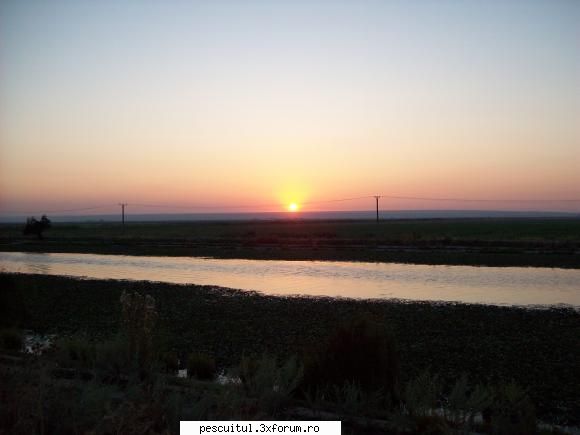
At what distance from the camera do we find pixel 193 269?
3234 cm

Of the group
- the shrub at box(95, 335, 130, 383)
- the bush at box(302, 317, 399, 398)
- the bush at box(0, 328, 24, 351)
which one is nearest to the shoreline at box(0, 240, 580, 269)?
the bush at box(302, 317, 399, 398)

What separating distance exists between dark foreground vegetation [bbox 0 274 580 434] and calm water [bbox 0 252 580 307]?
3.33 meters

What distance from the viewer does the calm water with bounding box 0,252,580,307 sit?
21.0 metres

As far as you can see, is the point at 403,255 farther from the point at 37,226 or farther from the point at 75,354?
the point at 37,226

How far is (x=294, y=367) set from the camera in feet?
26.5

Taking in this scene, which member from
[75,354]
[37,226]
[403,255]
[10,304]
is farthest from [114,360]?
[37,226]

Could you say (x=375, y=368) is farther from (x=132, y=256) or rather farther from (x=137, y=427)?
(x=132, y=256)

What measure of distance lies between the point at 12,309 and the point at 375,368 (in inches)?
469

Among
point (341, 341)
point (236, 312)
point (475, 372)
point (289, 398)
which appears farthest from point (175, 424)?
point (236, 312)

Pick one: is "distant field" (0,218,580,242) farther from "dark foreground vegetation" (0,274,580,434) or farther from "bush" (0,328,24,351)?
"bush" (0,328,24,351)

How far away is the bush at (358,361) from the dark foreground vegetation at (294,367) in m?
0.02

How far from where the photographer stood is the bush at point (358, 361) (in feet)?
25.8

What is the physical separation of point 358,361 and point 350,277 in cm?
1940

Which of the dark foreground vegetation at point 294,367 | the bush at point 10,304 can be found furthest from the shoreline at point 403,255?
the bush at point 10,304
